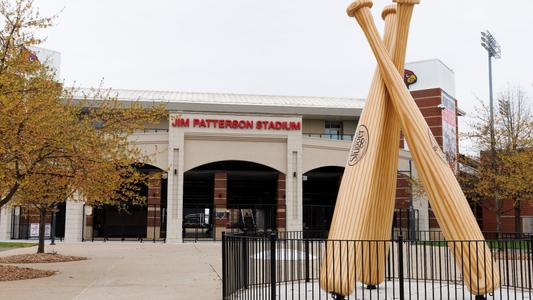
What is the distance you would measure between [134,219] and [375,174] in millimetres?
33791

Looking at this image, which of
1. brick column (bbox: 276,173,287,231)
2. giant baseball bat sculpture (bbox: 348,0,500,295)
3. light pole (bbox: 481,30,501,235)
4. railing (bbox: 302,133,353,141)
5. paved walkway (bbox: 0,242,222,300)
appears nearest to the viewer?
giant baseball bat sculpture (bbox: 348,0,500,295)

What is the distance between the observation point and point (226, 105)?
39.8 meters

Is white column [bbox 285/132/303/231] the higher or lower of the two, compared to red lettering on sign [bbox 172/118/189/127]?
lower

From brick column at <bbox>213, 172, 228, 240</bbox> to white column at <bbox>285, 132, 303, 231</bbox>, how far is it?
3902 millimetres

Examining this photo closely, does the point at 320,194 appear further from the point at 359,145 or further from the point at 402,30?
the point at 359,145

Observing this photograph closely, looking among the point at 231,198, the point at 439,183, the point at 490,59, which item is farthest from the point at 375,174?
the point at 231,198

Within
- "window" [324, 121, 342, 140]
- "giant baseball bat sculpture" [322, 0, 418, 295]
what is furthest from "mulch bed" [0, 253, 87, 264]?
"window" [324, 121, 342, 140]

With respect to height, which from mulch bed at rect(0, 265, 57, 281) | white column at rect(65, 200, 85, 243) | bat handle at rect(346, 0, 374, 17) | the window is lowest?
mulch bed at rect(0, 265, 57, 281)

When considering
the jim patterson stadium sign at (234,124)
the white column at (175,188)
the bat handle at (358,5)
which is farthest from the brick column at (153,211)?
the bat handle at (358,5)

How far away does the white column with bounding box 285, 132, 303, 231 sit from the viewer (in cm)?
3212

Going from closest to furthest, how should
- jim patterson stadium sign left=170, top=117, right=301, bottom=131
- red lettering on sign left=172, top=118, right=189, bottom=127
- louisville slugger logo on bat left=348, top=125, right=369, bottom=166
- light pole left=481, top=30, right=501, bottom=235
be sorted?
louisville slugger logo on bat left=348, top=125, right=369, bottom=166, light pole left=481, top=30, right=501, bottom=235, red lettering on sign left=172, top=118, right=189, bottom=127, jim patterson stadium sign left=170, top=117, right=301, bottom=131

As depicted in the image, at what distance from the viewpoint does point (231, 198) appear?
43344mm

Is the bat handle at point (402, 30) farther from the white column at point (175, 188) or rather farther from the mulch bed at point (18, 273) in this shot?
the white column at point (175, 188)

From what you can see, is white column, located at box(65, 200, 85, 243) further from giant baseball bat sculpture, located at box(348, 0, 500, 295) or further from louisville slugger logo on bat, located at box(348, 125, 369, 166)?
giant baseball bat sculpture, located at box(348, 0, 500, 295)
